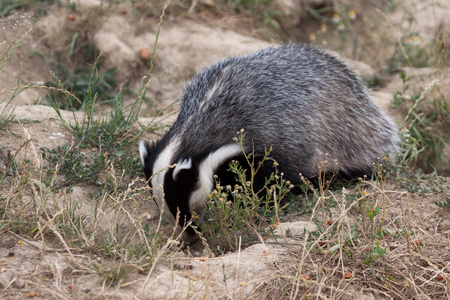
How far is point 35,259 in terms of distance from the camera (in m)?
2.46

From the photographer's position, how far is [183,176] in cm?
314

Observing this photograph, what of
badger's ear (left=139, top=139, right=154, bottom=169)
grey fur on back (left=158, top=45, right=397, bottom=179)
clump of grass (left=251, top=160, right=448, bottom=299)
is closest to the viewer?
clump of grass (left=251, top=160, right=448, bottom=299)

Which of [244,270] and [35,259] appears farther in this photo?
[244,270]

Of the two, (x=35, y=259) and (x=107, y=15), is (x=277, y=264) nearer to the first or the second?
(x=35, y=259)

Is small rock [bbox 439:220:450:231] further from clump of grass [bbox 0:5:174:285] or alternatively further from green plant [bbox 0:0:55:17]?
green plant [bbox 0:0:55:17]

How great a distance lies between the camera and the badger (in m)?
3.28

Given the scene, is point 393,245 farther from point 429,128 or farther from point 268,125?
point 429,128

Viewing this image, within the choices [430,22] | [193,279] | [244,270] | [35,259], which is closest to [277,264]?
[244,270]

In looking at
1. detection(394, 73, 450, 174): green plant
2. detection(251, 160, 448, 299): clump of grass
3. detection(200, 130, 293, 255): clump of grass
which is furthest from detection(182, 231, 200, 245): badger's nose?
detection(394, 73, 450, 174): green plant

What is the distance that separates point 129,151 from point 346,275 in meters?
2.00

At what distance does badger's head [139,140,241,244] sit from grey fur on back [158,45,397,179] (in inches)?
2.6

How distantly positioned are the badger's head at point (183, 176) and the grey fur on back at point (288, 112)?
66 mm

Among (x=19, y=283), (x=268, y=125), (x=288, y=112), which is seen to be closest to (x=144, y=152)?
(x=268, y=125)

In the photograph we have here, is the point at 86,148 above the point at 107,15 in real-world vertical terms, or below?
below
